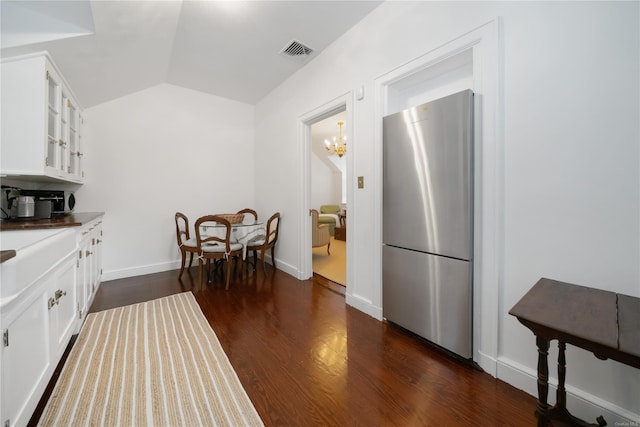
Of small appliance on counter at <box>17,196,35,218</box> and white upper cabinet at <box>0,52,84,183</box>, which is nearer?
white upper cabinet at <box>0,52,84,183</box>

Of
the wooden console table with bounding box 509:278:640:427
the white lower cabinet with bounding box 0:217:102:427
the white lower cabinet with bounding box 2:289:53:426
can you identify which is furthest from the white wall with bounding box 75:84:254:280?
the wooden console table with bounding box 509:278:640:427

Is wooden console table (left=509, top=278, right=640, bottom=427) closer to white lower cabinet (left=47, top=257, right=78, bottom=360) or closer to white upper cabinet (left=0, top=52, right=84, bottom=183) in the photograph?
white lower cabinet (left=47, top=257, right=78, bottom=360)

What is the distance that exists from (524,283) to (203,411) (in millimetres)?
1899

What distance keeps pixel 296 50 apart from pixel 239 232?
2.33 m

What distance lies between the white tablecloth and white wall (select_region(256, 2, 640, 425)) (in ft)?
8.73

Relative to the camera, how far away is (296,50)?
2.90 m

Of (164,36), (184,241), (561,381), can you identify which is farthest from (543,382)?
(164,36)

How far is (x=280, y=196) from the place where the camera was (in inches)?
151

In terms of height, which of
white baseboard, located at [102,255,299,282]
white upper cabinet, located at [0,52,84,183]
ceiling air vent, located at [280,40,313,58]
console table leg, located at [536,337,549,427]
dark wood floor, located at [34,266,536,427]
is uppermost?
ceiling air vent, located at [280,40,313,58]

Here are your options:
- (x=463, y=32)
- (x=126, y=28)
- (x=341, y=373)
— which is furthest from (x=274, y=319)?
(x=126, y=28)

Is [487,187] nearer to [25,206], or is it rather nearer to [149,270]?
[25,206]

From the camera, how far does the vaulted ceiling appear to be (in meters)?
1.86

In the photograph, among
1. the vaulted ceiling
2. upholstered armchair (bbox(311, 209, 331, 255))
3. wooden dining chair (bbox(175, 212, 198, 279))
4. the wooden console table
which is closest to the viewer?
the wooden console table

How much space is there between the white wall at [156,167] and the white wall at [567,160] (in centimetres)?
343
